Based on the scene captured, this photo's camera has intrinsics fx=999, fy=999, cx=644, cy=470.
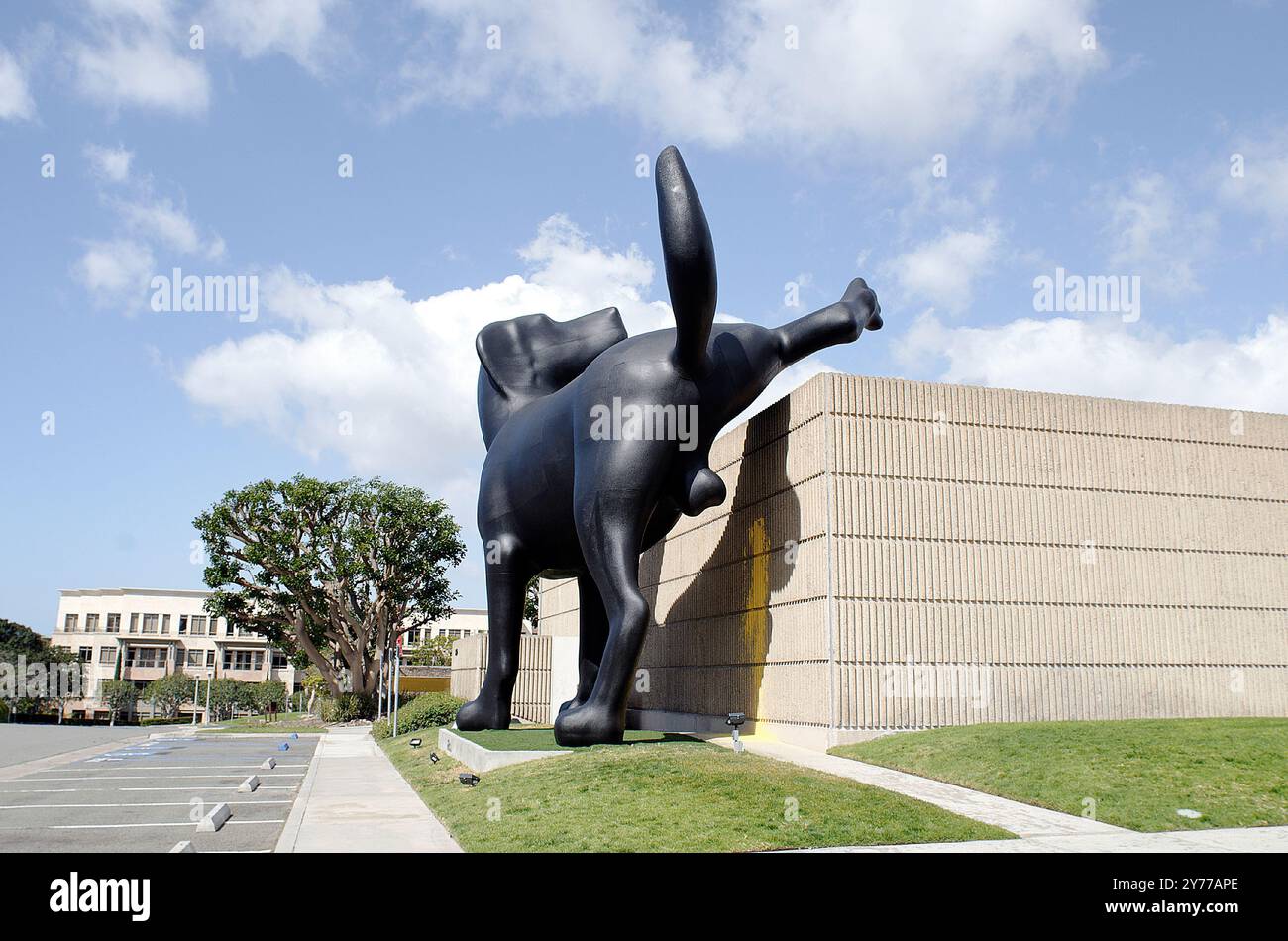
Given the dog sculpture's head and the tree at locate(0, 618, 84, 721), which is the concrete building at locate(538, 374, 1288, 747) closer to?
the dog sculpture's head

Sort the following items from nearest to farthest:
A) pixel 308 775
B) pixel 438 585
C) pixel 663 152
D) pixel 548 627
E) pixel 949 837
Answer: pixel 949 837 → pixel 663 152 → pixel 308 775 → pixel 548 627 → pixel 438 585

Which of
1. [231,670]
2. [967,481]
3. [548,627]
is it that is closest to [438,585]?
[548,627]

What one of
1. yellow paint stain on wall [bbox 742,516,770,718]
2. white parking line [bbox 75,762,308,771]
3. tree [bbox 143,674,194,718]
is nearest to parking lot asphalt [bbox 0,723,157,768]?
white parking line [bbox 75,762,308,771]

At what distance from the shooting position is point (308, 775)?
57.4 feet

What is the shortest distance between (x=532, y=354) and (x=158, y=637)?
80.1m

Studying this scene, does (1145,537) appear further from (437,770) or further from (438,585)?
(438,585)

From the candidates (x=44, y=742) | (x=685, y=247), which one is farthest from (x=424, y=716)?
(x=685, y=247)

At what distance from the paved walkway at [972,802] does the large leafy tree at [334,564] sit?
2874cm

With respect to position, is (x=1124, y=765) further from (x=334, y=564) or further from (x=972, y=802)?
(x=334, y=564)

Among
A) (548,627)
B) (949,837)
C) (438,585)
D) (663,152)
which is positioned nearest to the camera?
(949,837)

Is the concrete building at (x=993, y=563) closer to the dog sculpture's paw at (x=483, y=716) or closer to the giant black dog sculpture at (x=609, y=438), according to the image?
the giant black dog sculpture at (x=609, y=438)

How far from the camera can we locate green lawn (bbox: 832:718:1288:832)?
10945mm

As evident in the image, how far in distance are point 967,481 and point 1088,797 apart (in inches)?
325

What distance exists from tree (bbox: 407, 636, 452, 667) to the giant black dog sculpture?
5448cm
